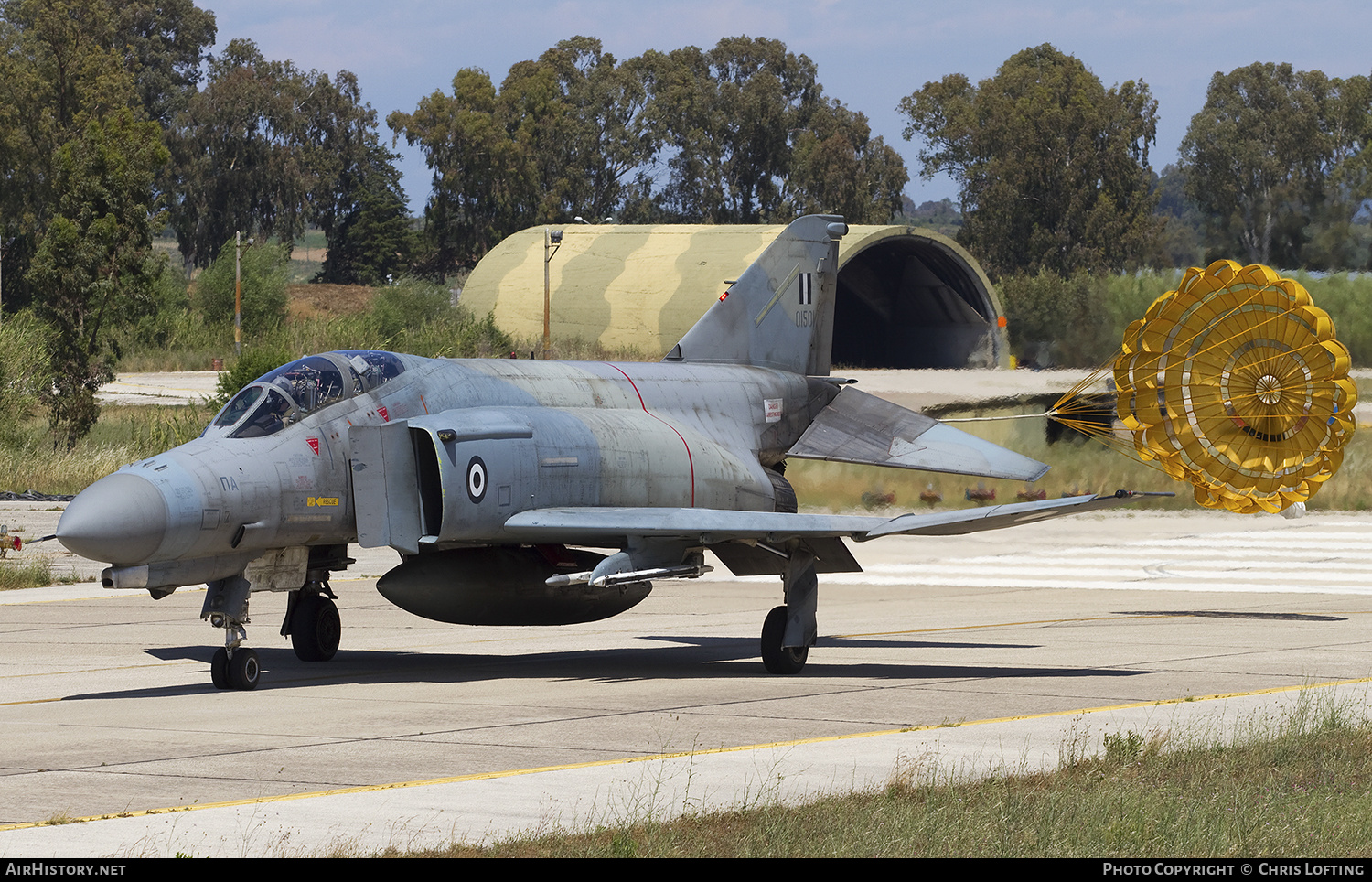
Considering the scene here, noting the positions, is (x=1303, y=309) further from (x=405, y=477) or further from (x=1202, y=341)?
(x=405, y=477)

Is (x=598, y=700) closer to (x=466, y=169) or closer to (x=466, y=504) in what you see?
(x=466, y=504)

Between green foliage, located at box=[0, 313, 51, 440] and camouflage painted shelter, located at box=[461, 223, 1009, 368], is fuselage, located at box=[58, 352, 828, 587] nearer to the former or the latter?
green foliage, located at box=[0, 313, 51, 440]

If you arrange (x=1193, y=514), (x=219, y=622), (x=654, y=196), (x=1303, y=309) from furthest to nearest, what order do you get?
(x=654, y=196)
(x=1193, y=514)
(x=1303, y=309)
(x=219, y=622)

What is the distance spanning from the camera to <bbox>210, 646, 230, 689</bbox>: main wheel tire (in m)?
13.8

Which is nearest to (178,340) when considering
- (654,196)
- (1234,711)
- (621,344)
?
(621,344)

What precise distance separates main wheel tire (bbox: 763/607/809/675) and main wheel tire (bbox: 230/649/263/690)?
4.77 metres

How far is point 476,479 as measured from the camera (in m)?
14.3

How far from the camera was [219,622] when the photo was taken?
13.9 metres

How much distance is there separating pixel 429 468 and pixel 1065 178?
8272cm

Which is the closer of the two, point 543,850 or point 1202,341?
point 543,850

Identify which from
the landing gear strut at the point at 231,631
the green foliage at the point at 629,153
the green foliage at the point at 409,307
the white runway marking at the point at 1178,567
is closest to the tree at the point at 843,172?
the green foliage at the point at 629,153

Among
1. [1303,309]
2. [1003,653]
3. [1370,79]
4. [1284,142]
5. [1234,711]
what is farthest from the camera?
[1370,79]

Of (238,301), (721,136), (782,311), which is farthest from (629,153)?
(782,311)

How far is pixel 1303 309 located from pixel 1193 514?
14.1 metres
